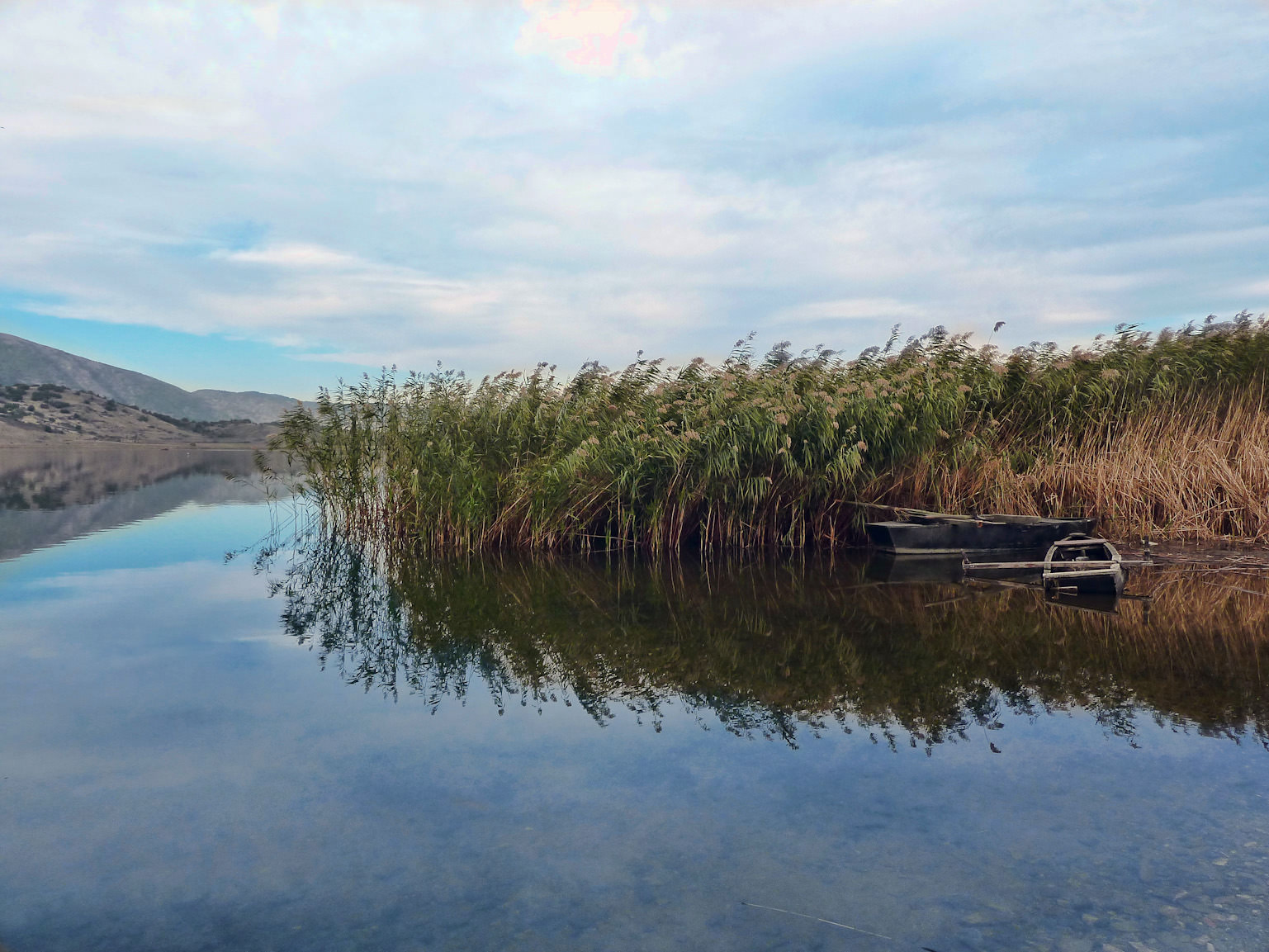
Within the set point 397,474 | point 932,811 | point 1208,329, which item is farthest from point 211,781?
point 1208,329

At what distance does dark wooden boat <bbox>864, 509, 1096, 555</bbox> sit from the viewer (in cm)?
1274

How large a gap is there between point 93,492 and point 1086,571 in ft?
92.5

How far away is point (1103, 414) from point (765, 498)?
5713 mm

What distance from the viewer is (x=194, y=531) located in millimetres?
17969

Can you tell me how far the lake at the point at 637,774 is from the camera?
341 cm

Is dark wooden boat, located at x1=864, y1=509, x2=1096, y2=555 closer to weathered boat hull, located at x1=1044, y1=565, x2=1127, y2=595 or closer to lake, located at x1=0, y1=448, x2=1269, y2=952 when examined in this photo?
weathered boat hull, located at x1=1044, y1=565, x2=1127, y2=595

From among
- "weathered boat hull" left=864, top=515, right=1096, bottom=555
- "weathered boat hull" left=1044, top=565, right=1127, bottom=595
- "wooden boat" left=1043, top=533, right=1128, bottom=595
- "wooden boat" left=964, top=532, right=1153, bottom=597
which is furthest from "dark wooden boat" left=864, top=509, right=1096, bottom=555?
"weathered boat hull" left=1044, top=565, right=1127, bottom=595

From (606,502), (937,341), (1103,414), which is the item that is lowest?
(606,502)

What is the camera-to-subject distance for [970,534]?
42.8 ft

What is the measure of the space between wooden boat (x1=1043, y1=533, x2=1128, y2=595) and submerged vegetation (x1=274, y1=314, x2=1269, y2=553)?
2828mm

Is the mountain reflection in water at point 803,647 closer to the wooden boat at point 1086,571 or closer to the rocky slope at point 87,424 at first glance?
the wooden boat at point 1086,571

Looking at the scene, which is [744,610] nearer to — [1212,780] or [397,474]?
[1212,780]

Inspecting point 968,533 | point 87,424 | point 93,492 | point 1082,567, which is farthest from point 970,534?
point 87,424

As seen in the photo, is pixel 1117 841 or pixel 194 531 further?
pixel 194 531
